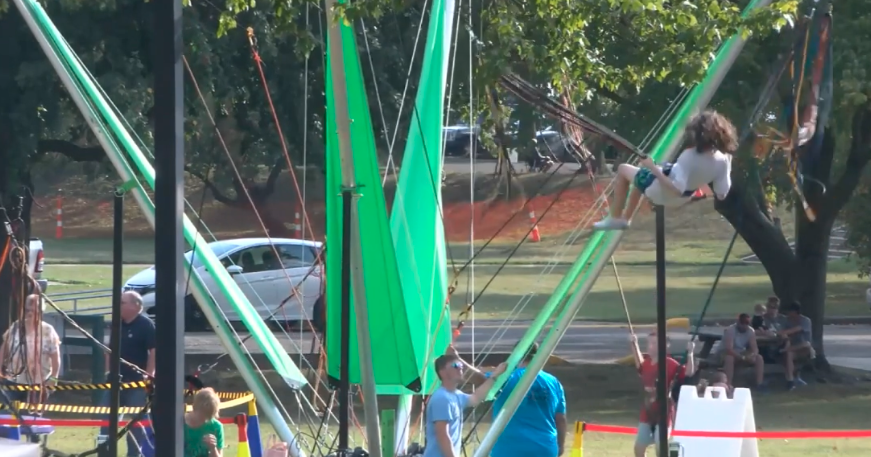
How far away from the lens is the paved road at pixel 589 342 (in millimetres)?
20741

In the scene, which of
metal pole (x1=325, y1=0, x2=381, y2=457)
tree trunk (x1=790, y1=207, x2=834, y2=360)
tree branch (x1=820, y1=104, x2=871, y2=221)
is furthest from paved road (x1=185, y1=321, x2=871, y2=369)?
metal pole (x1=325, y1=0, x2=381, y2=457)

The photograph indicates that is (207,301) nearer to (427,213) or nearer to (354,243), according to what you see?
(354,243)

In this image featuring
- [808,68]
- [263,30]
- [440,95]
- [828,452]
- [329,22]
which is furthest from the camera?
[263,30]

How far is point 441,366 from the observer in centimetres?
768

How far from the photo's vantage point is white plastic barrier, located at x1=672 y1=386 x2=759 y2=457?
10234 millimetres

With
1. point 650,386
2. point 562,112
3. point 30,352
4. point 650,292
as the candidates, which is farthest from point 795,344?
point 650,292

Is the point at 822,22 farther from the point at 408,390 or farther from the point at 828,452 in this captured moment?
the point at 828,452

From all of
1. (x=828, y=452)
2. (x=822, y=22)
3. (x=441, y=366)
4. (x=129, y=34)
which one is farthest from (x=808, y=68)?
(x=129, y=34)

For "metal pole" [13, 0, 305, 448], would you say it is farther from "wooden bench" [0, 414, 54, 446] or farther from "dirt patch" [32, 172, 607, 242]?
"dirt patch" [32, 172, 607, 242]

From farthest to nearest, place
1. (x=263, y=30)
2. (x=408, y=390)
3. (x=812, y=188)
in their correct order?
(x=812, y=188)
(x=263, y=30)
(x=408, y=390)

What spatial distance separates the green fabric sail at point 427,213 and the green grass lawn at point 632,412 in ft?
5.16

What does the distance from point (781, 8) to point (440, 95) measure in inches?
99.8

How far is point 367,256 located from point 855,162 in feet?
38.3

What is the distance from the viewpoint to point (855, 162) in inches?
681
